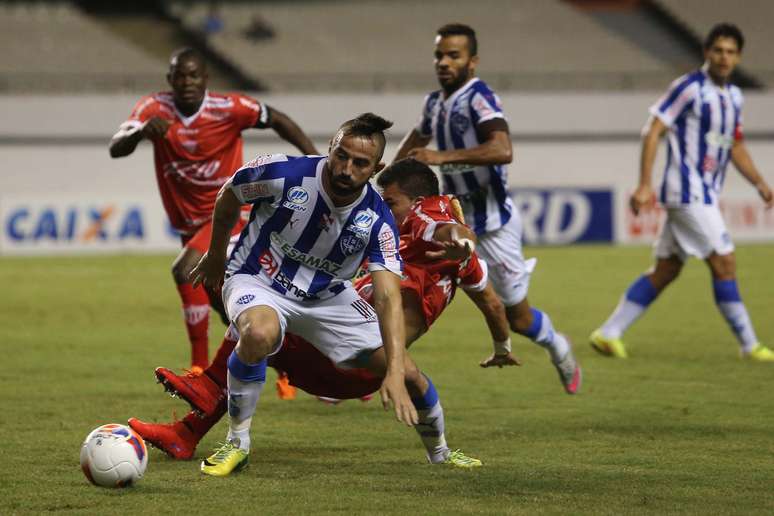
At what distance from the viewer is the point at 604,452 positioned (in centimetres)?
598

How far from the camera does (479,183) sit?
777 centimetres

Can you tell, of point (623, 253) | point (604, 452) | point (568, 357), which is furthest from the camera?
point (623, 253)

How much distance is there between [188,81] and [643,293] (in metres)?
3.63

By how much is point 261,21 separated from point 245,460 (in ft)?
86.1

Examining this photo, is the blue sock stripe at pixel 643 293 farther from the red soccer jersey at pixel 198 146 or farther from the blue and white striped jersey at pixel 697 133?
the red soccer jersey at pixel 198 146

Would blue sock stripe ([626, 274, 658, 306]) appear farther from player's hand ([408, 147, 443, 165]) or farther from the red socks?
player's hand ([408, 147, 443, 165])

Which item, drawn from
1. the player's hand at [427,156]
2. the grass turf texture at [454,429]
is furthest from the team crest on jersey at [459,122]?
the grass turf texture at [454,429]

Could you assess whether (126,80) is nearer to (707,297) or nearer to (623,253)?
(623,253)

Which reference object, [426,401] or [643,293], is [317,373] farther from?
[643,293]

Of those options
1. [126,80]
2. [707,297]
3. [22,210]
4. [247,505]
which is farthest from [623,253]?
[247,505]

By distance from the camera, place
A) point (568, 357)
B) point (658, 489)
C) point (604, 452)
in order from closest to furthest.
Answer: point (658, 489) < point (604, 452) < point (568, 357)

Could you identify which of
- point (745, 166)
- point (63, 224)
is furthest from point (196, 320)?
point (63, 224)

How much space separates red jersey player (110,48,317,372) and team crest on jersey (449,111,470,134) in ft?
3.88

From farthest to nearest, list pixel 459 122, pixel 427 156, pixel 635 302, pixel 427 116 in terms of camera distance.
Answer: pixel 635 302 → pixel 427 116 → pixel 459 122 → pixel 427 156
